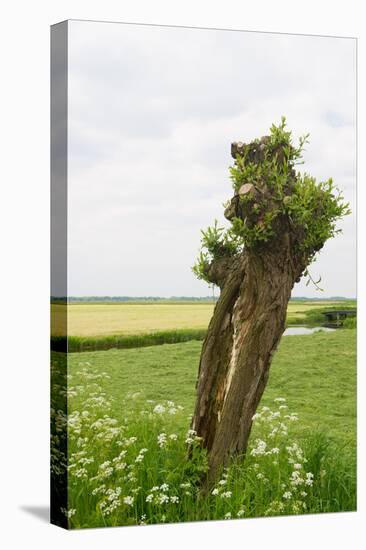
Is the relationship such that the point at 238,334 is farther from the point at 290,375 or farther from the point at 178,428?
the point at 178,428

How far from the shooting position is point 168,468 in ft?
30.7

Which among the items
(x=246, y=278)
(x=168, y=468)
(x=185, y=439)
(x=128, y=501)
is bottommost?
(x=128, y=501)

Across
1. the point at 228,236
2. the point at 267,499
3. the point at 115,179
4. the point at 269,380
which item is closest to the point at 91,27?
the point at 115,179

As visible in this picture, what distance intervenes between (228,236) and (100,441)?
198cm

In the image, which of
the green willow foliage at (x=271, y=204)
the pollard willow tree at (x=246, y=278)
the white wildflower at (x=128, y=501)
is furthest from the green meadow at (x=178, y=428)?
the green willow foliage at (x=271, y=204)

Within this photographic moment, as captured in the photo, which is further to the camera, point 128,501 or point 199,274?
point 199,274

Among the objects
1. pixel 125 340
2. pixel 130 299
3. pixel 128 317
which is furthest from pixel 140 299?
pixel 125 340

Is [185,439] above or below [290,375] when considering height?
below

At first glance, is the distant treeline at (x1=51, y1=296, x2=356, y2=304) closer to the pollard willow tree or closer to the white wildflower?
the pollard willow tree

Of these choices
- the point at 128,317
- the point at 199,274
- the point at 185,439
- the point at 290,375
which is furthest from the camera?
the point at 290,375

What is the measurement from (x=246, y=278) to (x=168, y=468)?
5.53 feet

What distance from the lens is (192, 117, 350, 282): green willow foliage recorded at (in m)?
9.59

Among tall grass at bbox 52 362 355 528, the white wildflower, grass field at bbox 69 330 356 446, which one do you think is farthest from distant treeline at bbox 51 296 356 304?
the white wildflower

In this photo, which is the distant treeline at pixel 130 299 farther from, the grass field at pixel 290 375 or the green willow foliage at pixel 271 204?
the grass field at pixel 290 375
